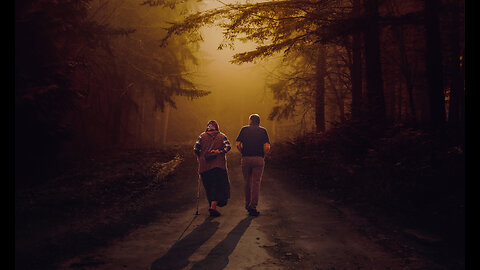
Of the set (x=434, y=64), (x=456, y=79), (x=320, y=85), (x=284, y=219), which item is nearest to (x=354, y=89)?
(x=456, y=79)

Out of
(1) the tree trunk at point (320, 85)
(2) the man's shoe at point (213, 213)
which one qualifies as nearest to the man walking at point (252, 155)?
(2) the man's shoe at point (213, 213)

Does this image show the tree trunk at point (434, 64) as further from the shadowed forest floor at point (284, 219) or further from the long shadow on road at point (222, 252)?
the long shadow on road at point (222, 252)

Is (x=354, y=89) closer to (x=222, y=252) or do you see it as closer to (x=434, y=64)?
(x=434, y=64)

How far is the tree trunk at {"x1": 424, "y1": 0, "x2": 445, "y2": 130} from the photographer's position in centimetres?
998

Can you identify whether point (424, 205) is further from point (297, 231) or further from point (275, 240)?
point (275, 240)

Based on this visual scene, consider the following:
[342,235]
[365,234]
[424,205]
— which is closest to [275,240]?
[342,235]

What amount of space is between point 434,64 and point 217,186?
642cm

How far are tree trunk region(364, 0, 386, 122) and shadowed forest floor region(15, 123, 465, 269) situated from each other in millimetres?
895

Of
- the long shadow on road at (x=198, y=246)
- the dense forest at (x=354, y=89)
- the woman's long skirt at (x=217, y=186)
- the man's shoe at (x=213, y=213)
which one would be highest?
the dense forest at (x=354, y=89)

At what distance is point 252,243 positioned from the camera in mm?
6617

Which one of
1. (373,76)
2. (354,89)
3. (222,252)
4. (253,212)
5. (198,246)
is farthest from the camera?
(354,89)

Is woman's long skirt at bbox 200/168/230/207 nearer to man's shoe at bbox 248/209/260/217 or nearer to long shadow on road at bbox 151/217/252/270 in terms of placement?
man's shoe at bbox 248/209/260/217

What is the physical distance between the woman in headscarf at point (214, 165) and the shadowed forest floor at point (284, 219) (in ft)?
1.73

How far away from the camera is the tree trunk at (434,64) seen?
9984 mm
